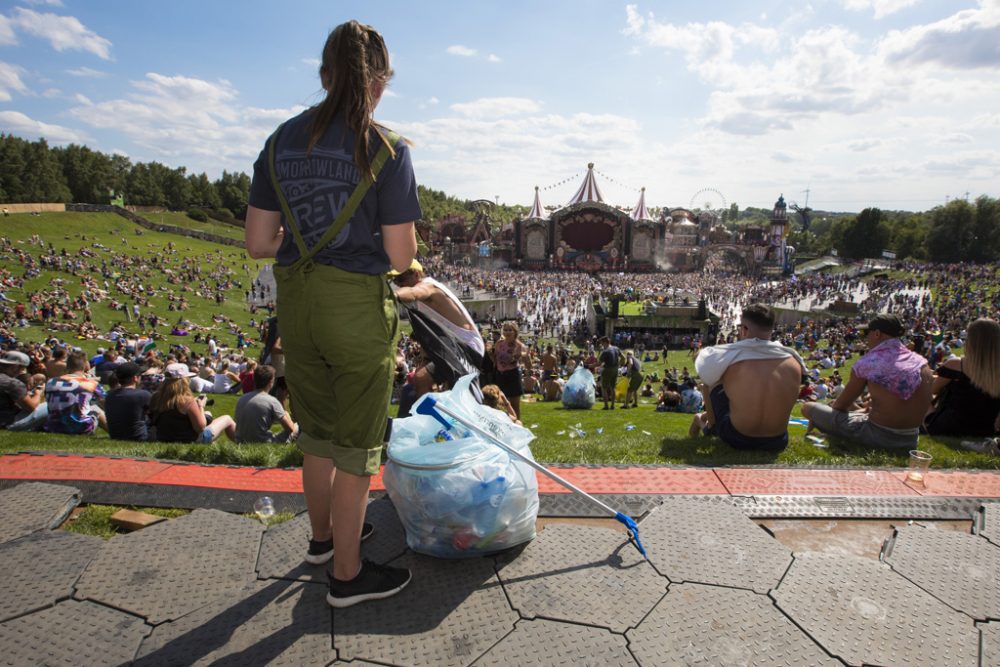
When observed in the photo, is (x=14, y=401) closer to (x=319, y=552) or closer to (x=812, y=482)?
(x=319, y=552)

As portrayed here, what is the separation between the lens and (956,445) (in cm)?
389

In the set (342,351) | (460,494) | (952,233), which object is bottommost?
(460,494)

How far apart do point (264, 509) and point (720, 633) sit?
1952 millimetres

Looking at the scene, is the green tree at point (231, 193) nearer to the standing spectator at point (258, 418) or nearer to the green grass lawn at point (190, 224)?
the green grass lawn at point (190, 224)

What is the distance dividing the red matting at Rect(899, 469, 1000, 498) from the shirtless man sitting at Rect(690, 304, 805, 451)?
2.33 ft

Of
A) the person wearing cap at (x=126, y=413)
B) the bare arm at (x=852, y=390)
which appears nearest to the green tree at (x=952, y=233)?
the bare arm at (x=852, y=390)

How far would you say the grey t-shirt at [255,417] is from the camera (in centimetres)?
434

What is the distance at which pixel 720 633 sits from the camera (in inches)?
67.7

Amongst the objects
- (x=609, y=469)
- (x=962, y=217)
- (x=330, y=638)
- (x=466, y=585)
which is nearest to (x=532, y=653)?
(x=466, y=585)

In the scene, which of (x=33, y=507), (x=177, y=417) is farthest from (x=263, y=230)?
(x=177, y=417)

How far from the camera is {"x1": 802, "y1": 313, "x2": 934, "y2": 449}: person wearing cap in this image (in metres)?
3.55

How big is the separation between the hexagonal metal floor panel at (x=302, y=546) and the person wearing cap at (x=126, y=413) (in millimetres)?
2740

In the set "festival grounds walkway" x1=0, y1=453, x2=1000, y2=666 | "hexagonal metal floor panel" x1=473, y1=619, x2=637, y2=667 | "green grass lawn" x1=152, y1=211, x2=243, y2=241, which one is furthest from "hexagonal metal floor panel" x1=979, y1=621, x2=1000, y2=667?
"green grass lawn" x1=152, y1=211, x2=243, y2=241

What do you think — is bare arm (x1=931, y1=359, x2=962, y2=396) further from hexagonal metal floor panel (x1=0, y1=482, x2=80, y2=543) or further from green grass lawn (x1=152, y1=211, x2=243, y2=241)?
green grass lawn (x1=152, y1=211, x2=243, y2=241)
